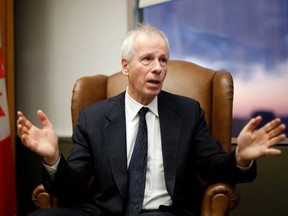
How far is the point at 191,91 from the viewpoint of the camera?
2.20m

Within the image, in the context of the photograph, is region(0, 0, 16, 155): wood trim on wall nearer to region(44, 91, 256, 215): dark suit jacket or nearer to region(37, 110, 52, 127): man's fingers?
region(44, 91, 256, 215): dark suit jacket

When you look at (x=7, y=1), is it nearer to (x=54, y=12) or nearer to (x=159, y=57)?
(x=54, y=12)

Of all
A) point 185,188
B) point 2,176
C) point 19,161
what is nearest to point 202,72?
point 185,188

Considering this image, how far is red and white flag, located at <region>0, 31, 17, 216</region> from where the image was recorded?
2709 millimetres

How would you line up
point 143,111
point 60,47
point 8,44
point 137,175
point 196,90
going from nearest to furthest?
1. point 137,175
2. point 143,111
3. point 196,90
4. point 8,44
5. point 60,47

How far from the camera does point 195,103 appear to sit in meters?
1.95

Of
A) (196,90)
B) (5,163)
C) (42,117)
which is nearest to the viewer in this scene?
(42,117)

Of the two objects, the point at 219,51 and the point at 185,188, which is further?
the point at 219,51

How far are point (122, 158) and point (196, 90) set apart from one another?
65 cm

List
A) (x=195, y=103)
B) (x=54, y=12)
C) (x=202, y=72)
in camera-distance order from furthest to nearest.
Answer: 1. (x=54, y=12)
2. (x=202, y=72)
3. (x=195, y=103)

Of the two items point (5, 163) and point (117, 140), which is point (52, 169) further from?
point (5, 163)

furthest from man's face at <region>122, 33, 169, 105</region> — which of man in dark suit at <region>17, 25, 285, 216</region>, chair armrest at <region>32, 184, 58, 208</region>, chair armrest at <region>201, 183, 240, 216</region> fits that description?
chair armrest at <region>32, 184, 58, 208</region>

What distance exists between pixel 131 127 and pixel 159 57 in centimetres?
35

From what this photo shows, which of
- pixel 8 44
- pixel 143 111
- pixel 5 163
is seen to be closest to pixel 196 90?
pixel 143 111
